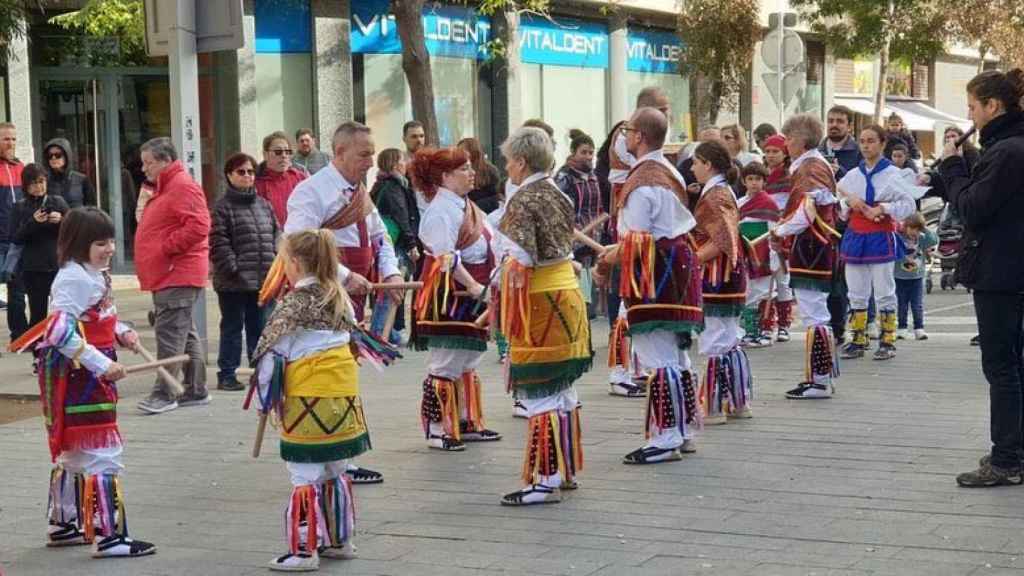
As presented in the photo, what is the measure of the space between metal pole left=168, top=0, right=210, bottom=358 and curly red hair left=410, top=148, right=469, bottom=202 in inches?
142

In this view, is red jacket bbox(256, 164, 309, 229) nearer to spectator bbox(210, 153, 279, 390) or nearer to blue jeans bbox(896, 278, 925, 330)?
spectator bbox(210, 153, 279, 390)

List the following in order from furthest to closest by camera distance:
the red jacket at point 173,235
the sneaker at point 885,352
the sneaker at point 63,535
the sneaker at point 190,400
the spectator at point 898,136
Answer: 1. the spectator at point 898,136
2. the sneaker at point 885,352
3. the sneaker at point 190,400
4. the red jacket at point 173,235
5. the sneaker at point 63,535

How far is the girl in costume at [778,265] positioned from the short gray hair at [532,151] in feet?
17.9

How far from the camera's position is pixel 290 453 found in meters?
6.60

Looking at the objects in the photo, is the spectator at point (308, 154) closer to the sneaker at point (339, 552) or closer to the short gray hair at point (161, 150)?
the short gray hair at point (161, 150)

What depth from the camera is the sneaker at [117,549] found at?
6.91 metres

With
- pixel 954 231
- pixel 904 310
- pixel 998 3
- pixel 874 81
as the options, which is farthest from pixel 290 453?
pixel 874 81

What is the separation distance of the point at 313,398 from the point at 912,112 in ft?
131

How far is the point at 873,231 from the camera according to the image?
12.3 metres

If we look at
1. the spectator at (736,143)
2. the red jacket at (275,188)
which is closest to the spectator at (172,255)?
the red jacket at (275,188)

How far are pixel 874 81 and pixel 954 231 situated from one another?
963 inches

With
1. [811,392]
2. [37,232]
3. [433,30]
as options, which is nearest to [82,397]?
[811,392]

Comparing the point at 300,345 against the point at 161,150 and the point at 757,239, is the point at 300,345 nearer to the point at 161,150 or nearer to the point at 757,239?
the point at 161,150

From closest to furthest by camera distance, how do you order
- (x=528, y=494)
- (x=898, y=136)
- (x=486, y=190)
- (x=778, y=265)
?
(x=528, y=494) → (x=486, y=190) → (x=778, y=265) → (x=898, y=136)
